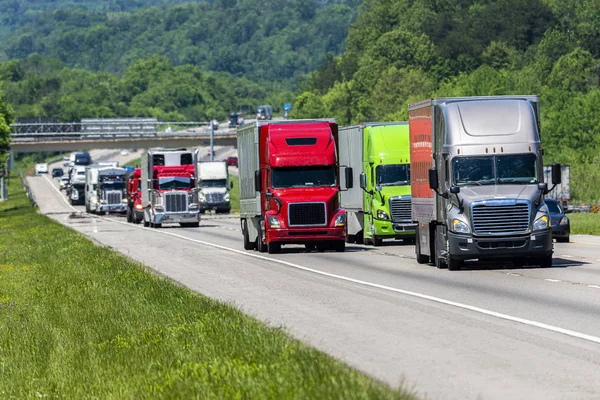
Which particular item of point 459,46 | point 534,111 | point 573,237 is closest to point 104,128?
point 459,46

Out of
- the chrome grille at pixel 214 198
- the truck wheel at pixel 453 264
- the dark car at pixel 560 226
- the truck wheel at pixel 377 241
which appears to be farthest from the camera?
the chrome grille at pixel 214 198

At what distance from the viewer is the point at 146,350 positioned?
14.9 m

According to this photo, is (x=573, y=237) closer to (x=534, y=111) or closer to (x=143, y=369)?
(x=534, y=111)

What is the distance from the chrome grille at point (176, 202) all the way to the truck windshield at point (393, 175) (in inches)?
999

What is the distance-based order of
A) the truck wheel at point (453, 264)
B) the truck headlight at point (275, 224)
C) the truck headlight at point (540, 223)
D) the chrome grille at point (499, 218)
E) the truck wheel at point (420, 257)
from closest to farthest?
the chrome grille at point (499, 218)
the truck headlight at point (540, 223)
the truck wheel at point (453, 264)
the truck wheel at point (420, 257)
the truck headlight at point (275, 224)

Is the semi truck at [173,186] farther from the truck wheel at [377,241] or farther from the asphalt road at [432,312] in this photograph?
the asphalt road at [432,312]

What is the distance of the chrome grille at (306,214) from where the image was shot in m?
37.8

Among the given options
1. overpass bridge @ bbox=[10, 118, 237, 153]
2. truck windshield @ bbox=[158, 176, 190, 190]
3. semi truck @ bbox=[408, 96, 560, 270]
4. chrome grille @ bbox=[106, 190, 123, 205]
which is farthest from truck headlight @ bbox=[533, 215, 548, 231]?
overpass bridge @ bbox=[10, 118, 237, 153]

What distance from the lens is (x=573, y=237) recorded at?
157 feet

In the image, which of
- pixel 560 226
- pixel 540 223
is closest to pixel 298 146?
pixel 560 226

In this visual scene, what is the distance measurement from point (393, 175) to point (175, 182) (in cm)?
2551

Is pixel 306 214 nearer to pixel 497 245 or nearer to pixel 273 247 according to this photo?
pixel 273 247

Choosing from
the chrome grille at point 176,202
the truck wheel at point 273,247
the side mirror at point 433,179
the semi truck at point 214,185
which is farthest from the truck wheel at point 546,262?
the semi truck at point 214,185

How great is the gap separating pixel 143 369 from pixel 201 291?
1135 centimetres
